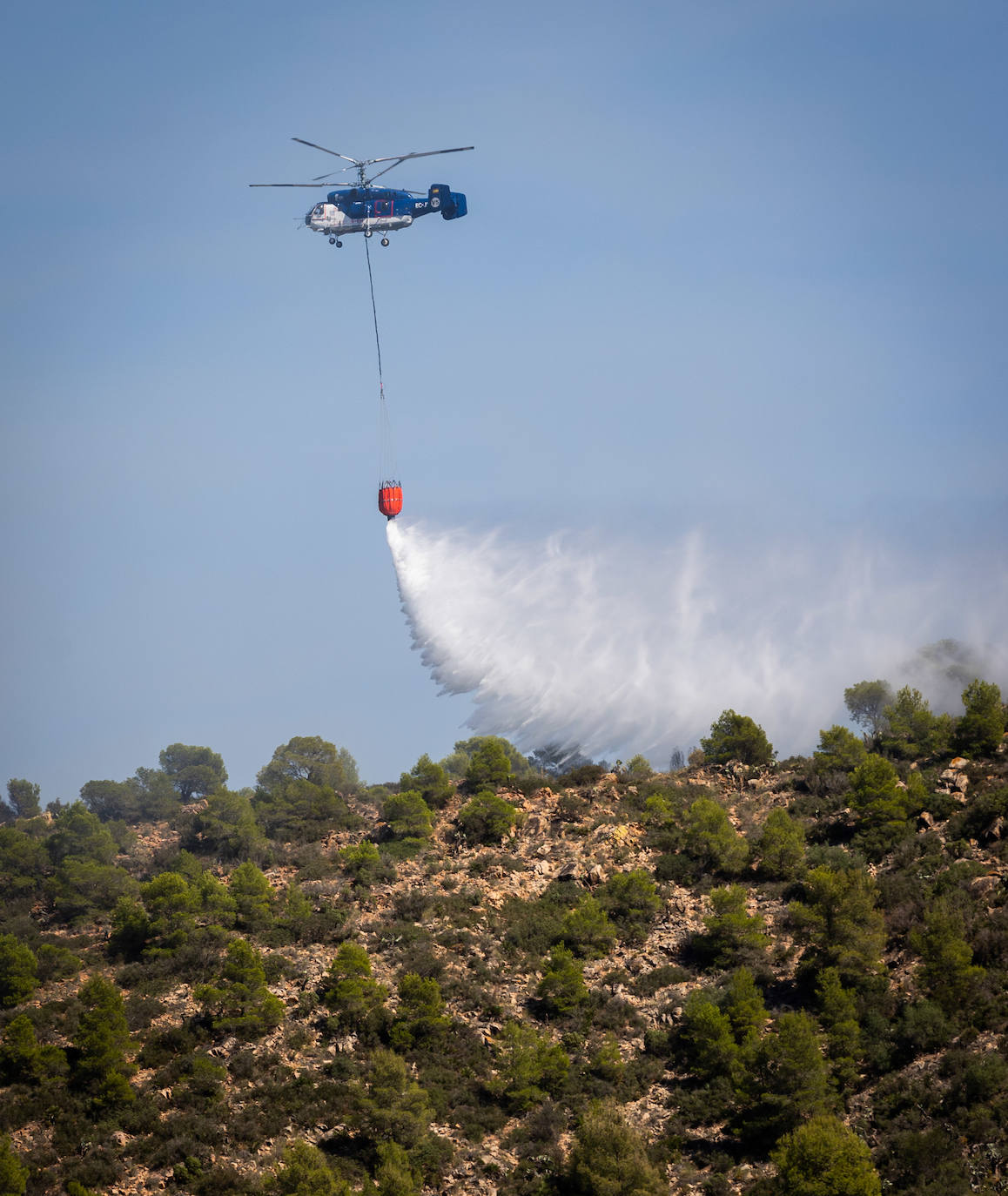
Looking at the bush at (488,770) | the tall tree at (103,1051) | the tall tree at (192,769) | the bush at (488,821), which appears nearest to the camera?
the tall tree at (103,1051)

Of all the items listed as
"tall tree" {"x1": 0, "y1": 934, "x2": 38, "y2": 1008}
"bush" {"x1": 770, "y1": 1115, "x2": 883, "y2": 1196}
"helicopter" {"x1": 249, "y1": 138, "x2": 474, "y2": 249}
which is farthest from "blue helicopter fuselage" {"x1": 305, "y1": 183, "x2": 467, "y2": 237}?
"bush" {"x1": 770, "y1": 1115, "x2": 883, "y2": 1196}

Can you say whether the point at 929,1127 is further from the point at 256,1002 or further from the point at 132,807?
the point at 132,807

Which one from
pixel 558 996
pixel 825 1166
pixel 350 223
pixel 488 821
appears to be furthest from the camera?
pixel 350 223

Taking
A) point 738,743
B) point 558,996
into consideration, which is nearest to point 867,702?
point 738,743

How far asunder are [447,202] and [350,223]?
22.8 ft

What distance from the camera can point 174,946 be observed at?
6406cm

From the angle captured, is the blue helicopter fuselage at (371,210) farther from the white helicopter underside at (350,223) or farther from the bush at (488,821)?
the bush at (488,821)

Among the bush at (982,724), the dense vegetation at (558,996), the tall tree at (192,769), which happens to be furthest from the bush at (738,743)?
the tall tree at (192,769)

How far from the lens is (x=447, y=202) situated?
90.4 m

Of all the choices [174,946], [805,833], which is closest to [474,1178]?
[174,946]

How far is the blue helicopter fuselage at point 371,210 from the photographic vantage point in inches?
3494

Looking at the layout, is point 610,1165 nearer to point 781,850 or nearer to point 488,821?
point 781,850

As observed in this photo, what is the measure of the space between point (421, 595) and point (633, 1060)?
43.7m

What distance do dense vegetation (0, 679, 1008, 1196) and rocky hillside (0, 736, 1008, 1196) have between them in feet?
0.47
